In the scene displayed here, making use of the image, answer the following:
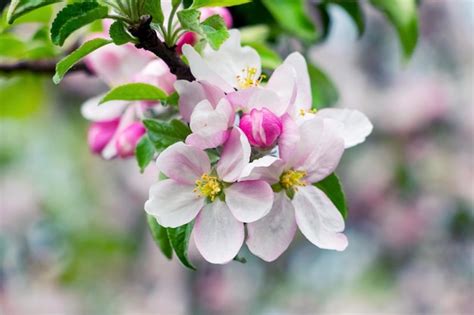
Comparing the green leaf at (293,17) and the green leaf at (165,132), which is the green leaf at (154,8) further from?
the green leaf at (293,17)

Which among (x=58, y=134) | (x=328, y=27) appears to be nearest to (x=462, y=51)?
(x=58, y=134)

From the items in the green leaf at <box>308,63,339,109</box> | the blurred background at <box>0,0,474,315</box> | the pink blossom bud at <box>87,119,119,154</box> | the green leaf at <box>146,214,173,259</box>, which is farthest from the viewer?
the blurred background at <box>0,0,474,315</box>

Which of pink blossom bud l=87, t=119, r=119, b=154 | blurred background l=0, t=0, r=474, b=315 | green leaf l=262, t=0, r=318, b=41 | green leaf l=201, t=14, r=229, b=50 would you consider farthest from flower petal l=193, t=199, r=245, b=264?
blurred background l=0, t=0, r=474, b=315

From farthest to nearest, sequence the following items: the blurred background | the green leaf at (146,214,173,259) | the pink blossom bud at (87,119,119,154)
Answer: the blurred background
the pink blossom bud at (87,119,119,154)
the green leaf at (146,214,173,259)

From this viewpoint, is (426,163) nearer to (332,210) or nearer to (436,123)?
(436,123)

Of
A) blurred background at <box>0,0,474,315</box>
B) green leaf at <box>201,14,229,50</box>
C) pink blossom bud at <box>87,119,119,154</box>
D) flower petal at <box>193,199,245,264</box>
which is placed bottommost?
blurred background at <box>0,0,474,315</box>

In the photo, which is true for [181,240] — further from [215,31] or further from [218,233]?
[215,31]

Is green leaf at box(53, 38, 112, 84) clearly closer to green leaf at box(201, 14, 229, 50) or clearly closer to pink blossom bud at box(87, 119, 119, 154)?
green leaf at box(201, 14, 229, 50)

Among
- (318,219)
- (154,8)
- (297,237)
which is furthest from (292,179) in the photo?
(297,237)
